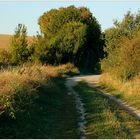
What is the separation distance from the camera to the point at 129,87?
28734mm

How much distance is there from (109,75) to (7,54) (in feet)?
87.0

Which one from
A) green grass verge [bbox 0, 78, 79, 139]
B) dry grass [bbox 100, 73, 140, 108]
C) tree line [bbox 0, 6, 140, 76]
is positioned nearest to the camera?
green grass verge [bbox 0, 78, 79, 139]

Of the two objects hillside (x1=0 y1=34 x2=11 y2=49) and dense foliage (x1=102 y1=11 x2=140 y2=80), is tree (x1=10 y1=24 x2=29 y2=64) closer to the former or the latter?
dense foliage (x1=102 y1=11 x2=140 y2=80)

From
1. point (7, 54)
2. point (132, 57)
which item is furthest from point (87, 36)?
point (132, 57)

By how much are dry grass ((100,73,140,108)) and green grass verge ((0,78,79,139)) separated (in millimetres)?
4012

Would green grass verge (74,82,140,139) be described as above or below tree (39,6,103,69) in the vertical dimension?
Answer: below

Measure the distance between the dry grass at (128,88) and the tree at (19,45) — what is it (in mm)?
20598

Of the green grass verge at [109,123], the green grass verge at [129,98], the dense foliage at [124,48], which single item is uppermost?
the dense foliage at [124,48]

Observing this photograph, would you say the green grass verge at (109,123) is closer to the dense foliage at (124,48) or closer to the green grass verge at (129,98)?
the green grass verge at (129,98)

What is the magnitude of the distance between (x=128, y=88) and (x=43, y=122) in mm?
12444

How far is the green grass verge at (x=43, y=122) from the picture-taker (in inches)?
579

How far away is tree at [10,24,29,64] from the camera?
55500mm

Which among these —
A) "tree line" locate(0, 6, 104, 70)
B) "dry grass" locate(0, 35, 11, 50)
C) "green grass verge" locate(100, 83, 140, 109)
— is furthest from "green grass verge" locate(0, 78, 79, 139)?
"dry grass" locate(0, 35, 11, 50)

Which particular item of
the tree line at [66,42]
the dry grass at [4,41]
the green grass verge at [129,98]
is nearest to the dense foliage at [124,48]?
the tree line at [66,42]
